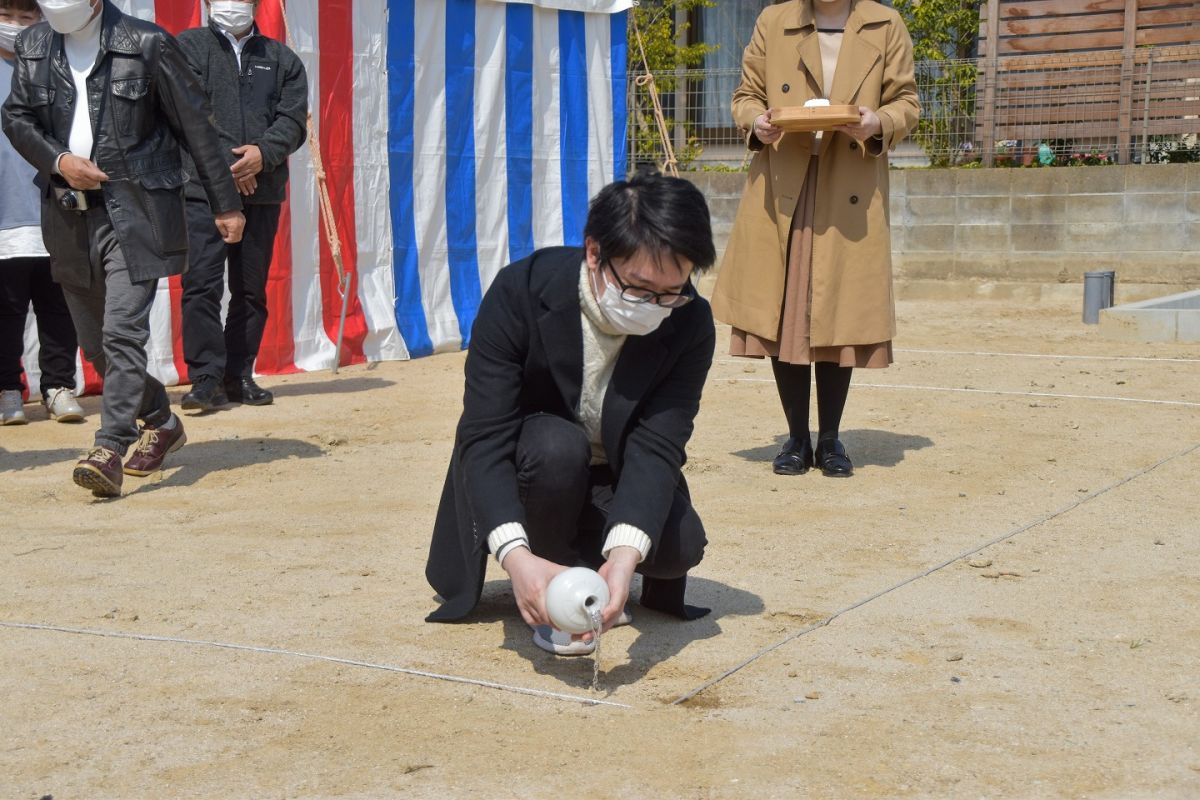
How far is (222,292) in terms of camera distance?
21.7ft

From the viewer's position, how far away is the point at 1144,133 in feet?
39.1

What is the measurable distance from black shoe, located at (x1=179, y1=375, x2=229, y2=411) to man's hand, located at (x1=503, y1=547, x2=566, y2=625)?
3.93m

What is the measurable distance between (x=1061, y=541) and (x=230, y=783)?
260cm

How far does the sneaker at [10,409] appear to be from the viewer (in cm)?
618

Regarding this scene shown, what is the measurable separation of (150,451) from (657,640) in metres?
2.59

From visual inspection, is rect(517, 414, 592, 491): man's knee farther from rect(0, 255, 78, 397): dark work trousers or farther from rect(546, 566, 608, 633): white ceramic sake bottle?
rect(0, 255, 78, 397): dark work trousers

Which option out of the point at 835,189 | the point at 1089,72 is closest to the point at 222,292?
the point at 835,189

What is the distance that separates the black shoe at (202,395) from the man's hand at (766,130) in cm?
283

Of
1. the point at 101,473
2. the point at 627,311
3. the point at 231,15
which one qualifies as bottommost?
the point at 101,473

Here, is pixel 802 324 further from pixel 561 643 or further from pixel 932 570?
pixel 561 643

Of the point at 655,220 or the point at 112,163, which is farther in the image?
the point at 112,163

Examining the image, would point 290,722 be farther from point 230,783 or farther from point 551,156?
point 551,156

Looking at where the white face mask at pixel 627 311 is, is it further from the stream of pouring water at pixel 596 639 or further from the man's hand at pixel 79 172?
the man's hand at pixel 79 172

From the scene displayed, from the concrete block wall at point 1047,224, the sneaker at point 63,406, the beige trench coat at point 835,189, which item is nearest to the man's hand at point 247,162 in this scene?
the sneaker at point 63,406
